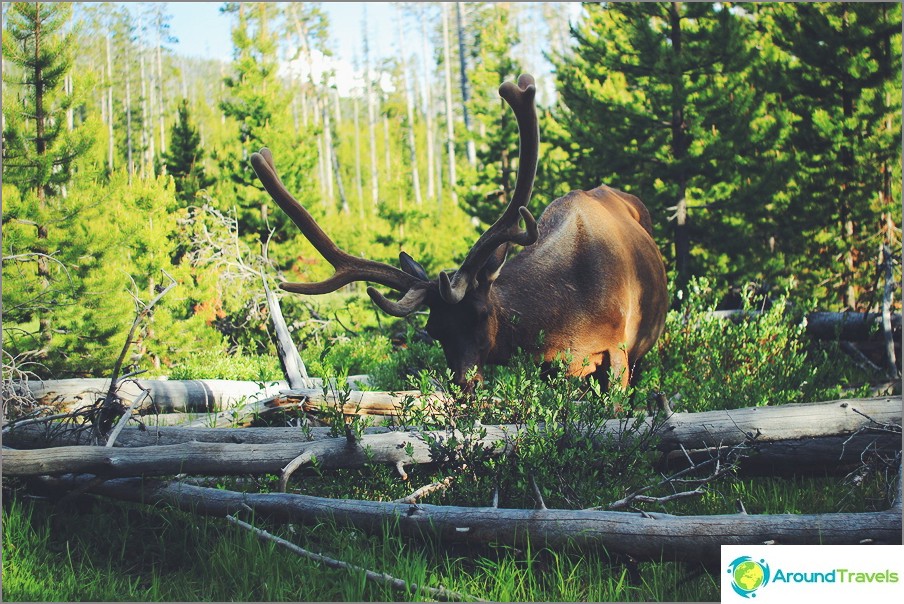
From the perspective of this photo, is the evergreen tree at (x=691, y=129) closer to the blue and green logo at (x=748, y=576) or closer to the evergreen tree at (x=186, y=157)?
the blue and green logo at (x=748, y=576)

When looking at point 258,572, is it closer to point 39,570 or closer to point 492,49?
point 39,570

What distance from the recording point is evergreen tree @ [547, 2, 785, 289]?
10.0 meters

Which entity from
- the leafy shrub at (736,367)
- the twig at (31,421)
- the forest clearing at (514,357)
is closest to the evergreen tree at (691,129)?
the forest clearing at (514,357)

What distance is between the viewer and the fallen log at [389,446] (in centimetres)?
398

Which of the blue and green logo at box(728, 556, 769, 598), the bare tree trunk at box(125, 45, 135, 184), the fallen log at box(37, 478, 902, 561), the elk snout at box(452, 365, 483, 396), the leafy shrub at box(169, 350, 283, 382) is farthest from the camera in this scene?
the bare tree trunk at box(125, 45, 135, 184)

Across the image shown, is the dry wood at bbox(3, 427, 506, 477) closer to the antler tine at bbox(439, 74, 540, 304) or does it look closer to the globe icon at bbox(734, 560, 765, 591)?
the antler tine at bbox(439, 74, 540, 304)

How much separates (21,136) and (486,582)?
9490mm

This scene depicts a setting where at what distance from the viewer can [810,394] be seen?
664cm

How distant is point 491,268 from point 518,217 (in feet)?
1.23

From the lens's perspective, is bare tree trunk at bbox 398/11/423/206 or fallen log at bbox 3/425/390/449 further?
bare tree trunk at bbox 398/11/423/206

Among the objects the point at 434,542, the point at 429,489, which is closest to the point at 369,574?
the point at 434,542

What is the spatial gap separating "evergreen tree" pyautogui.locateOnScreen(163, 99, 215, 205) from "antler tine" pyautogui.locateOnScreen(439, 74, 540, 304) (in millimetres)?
14935

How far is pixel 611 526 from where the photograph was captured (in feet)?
11.2

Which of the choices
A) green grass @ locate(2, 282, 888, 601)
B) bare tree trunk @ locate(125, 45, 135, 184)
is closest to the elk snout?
green grass @ locate(2, 282, 888, 601)
